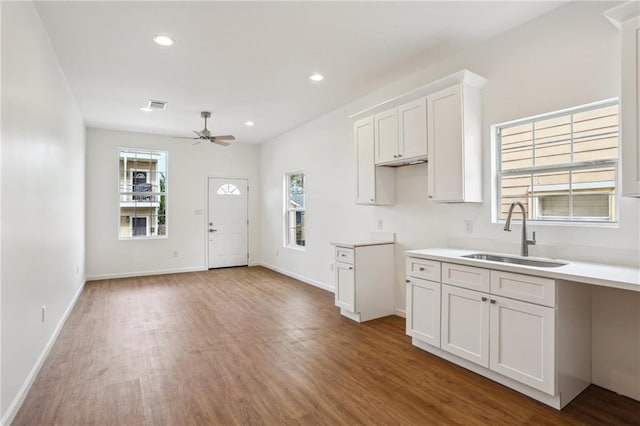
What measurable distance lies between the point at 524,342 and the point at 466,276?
591 mm

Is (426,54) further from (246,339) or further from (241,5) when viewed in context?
(246,339)

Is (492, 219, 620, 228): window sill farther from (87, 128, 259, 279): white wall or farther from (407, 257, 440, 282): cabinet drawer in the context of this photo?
(87, 128, 259, 279): white wall

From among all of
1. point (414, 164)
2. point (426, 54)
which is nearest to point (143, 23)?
point (426, 54)

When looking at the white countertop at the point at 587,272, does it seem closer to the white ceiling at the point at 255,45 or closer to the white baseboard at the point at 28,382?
the white ceiling at the point at 255,45

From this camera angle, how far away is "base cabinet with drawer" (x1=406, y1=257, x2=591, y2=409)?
2.21m

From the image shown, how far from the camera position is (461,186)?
121 inches

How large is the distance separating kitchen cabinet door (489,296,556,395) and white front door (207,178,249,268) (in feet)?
20.4

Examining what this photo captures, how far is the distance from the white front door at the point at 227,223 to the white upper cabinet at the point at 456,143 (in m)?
5.48

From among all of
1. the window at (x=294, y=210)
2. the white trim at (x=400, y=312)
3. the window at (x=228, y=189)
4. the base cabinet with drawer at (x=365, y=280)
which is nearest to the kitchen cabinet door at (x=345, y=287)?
the base cabinet with drawer at (x=365, y=280)

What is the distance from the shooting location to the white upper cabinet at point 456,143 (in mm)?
3078

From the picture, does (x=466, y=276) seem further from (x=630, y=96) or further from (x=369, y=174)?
(x=369, y=174)

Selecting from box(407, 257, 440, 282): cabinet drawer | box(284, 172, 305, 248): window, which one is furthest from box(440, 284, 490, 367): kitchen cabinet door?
box(284, 172, 305, 248): window

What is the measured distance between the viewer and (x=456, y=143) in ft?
10.2

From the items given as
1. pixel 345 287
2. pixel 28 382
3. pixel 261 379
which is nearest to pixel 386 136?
pixel 345 287
